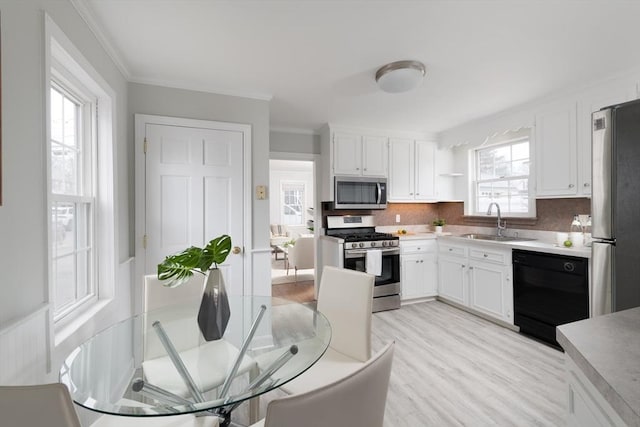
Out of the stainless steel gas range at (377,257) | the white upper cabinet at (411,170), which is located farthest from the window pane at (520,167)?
the stainless steel gas range at (377,257)

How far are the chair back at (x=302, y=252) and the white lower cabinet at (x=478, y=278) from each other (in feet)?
7.59

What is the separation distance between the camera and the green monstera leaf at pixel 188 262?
1372 millimetres

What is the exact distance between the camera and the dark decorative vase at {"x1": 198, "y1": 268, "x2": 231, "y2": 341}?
1.40 meters

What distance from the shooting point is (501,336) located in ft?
9.99

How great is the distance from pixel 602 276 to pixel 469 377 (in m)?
1.16

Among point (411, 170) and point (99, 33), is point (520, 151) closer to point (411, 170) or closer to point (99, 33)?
point (411, 170)


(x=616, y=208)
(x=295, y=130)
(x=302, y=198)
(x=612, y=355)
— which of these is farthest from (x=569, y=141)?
(x=302, y=198)

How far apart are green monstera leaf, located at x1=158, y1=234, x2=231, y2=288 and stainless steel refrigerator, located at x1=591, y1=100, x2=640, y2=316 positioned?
211 cm

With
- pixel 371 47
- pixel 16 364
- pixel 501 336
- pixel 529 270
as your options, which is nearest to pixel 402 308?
pixel 501 336

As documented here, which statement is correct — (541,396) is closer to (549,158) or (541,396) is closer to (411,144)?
A: (549,158)

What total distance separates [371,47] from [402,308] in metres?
3.19

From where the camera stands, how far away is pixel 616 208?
1663 mm

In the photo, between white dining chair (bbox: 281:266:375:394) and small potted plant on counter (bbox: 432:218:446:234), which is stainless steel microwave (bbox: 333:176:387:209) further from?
white dining chair (bbox: 281:266:375:394)

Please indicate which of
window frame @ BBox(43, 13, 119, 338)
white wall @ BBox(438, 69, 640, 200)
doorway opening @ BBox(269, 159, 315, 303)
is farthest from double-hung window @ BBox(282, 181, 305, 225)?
window frame @ BBox(43, 13, 119, 338)
